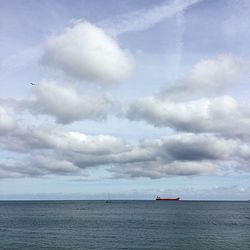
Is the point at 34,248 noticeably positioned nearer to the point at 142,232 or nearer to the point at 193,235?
the point at 142,232

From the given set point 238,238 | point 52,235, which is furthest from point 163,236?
point 52,235

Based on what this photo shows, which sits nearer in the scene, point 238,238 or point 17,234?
point 238,238

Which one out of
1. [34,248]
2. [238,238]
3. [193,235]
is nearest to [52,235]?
[34,248]

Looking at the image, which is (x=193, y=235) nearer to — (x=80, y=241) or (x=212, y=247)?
(x=212, y=247)

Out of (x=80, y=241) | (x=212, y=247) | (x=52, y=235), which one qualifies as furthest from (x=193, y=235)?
(x=52, y=235)

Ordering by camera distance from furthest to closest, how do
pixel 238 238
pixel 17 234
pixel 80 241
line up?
pixel 17 234 < pixel 238 238 < pixel 80 241

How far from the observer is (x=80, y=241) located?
320 ft

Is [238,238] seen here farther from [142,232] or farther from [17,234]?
[17,234]

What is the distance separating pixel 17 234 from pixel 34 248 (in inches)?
1186

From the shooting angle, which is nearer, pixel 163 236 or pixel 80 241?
pixel 80 241

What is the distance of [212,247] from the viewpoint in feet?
288

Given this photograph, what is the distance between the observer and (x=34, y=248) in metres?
85.7

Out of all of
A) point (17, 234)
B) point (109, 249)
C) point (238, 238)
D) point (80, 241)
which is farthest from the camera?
point (17, 234)

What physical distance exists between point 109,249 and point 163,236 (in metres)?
27.8
